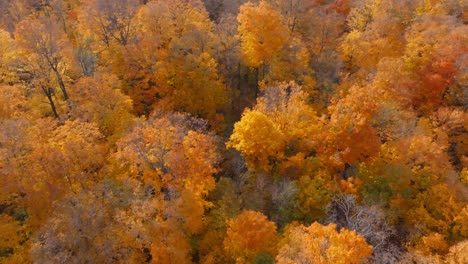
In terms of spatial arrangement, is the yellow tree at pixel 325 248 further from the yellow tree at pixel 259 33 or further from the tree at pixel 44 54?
the tree at pixel 44 54

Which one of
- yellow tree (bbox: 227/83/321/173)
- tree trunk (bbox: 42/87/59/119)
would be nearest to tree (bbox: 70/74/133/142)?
tree trunk (bbox: 42/87/59/119)

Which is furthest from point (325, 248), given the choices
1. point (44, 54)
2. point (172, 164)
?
point (44, 54)

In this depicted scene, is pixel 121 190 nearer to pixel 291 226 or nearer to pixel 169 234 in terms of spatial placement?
pixel 169 234

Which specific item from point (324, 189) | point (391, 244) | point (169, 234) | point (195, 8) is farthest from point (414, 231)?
point (195, 8)

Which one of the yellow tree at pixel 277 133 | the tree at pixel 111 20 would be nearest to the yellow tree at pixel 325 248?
the yellow tree at pixel 277 133

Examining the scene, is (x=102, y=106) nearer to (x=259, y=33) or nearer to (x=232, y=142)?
(x=232, y=142)

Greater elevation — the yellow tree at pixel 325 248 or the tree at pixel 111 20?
the tree at pixel 111 20
